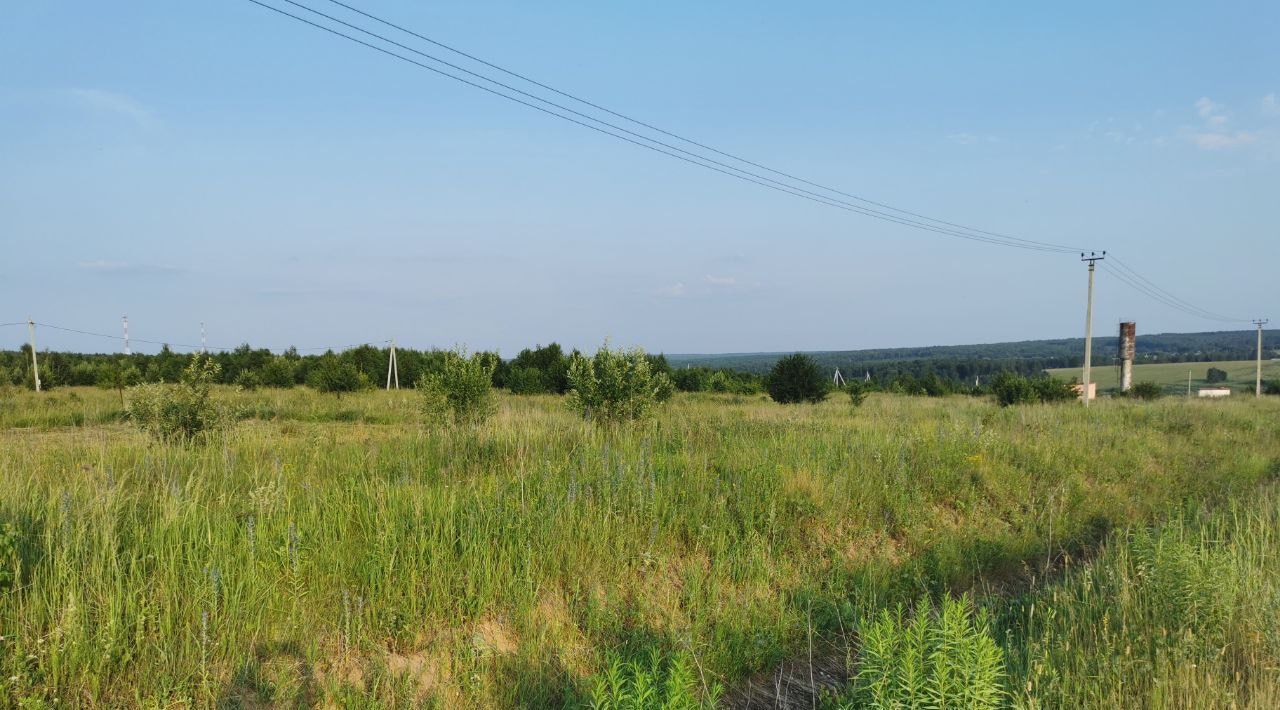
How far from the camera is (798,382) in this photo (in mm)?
33406

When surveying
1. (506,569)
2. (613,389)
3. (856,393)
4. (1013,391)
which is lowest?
(856,393)

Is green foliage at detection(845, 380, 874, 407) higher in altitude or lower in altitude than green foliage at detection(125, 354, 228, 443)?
lower

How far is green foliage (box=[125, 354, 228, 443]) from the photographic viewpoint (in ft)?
32.2

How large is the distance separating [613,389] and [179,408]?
6672 mm

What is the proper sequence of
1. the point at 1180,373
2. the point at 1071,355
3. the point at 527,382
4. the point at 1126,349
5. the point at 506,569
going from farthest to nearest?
the point at 1071,355 → the point at 1180,373 → the point at 1126,349 → the point at 527,382 → the point at 506,569

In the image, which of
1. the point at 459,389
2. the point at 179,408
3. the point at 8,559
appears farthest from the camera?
the point at 459,389

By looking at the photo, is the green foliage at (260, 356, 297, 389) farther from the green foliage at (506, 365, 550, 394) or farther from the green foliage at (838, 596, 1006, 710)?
the green foliage at (838, 596, 1006, 710)

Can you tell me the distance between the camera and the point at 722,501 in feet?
21.7

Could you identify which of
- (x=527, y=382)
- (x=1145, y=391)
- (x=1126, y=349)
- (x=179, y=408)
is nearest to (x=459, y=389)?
(x=179, y=408)

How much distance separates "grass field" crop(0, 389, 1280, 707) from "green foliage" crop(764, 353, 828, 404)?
23827 millimetres

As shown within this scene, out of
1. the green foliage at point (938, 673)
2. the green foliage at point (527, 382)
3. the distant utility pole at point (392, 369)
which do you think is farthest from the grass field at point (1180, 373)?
Result: the green foliage at point (938, 673)

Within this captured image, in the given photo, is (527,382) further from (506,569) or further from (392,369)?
(506,569)

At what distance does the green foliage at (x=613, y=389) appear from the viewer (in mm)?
12062

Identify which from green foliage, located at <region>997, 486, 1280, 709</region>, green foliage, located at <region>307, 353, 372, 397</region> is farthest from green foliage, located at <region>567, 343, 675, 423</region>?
green foliage, located at <region>307, 353, 372, 397</region>
